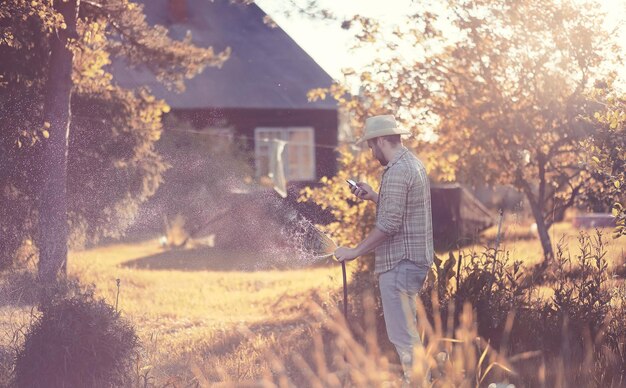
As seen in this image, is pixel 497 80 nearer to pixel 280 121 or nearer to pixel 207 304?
pixel 207 304

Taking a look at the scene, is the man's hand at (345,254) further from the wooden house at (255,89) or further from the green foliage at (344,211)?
the wooden house at (255,89)

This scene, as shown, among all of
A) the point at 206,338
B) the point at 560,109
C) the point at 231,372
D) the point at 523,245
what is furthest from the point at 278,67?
the point at 231,372

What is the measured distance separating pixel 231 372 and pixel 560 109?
6.57 metres

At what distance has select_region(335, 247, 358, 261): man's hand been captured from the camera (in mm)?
5324

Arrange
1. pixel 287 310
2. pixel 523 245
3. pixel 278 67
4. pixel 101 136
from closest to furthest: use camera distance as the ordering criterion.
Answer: pixel 287 310 < pixel 101 136 < pixel 523 245 < pixel 278 67

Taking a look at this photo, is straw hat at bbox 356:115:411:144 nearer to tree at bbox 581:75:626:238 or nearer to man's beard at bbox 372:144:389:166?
man's beard at bbox 372:144:389:166

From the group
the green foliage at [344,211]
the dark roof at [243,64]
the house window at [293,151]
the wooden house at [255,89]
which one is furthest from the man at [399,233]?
the dark roof at [243,64]

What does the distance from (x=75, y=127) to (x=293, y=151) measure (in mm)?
10760

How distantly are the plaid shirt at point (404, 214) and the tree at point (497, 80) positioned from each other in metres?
5.73

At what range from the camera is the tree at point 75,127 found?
11312 mm

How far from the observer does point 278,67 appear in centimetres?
2380

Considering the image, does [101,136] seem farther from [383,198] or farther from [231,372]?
[383,198]

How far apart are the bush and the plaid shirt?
1894 mm

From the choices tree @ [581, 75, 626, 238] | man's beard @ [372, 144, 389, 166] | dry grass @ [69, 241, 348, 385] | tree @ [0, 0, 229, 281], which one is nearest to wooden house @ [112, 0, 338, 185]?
dry grass @ [69, 241, 348, 385]
